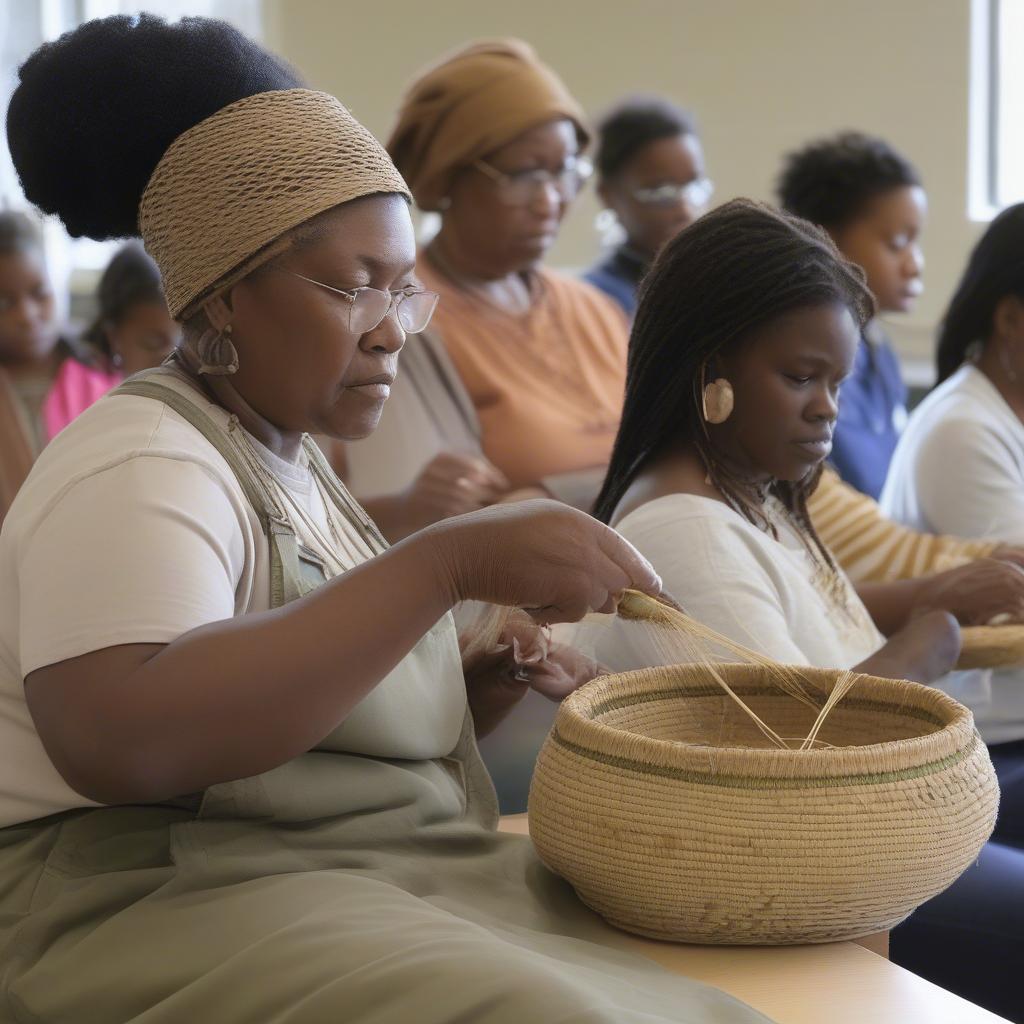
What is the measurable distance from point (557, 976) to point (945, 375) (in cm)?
198

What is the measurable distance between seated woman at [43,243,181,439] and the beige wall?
1702mm

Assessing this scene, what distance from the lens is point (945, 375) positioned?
273 cm

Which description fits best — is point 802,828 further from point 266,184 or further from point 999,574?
point 999,574

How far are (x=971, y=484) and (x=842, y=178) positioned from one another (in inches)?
51.5

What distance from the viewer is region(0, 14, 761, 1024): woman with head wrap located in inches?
40.8

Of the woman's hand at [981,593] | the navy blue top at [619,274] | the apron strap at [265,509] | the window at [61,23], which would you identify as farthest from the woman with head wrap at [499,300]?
the window at [61,23]

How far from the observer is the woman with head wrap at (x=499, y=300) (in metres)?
2.90

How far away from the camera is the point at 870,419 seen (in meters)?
3.32

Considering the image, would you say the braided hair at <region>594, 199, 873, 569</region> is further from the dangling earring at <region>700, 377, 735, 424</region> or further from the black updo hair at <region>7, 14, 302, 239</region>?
the black updo hair at <region>7, 14, 302, 239</region>

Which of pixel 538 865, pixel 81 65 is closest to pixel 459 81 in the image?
pixel 81 65

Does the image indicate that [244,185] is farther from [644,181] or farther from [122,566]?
[644,181]

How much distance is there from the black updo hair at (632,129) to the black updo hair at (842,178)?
1.59 ft

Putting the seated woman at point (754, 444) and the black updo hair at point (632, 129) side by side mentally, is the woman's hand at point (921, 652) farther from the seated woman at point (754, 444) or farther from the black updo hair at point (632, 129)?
the black updo hair at point (632, 129)

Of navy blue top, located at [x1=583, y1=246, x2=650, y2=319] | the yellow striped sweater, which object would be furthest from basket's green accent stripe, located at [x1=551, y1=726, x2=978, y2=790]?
navy blue top, located at [x1=583, y1=246, x2=650, y2=319]
